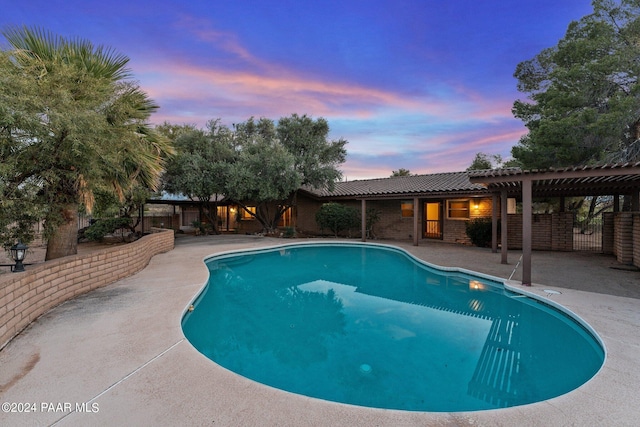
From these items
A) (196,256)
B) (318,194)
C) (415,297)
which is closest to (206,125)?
(318,194)

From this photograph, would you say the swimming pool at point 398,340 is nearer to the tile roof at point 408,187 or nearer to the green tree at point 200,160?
the tile roof at point 408,187

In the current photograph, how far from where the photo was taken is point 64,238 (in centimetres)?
671

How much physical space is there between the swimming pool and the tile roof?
235 inches

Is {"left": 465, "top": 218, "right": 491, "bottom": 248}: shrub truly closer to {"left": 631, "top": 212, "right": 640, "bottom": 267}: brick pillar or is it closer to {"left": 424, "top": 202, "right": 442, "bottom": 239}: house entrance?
{"left": 424, "top": 202, "right": 442, "bottom": 239}: house entrance

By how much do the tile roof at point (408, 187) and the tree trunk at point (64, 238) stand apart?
38.4 feet

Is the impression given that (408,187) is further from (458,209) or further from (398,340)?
(398,340)

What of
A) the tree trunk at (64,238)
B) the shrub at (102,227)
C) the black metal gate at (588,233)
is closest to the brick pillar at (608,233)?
the black metal gate at (588,233)

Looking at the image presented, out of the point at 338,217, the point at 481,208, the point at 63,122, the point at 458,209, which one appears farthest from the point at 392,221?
the point at 63,122

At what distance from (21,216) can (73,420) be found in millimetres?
4352

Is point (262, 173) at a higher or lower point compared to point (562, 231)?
higher

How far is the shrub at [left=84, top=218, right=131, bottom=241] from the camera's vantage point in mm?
13211

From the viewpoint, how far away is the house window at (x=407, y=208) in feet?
54.7

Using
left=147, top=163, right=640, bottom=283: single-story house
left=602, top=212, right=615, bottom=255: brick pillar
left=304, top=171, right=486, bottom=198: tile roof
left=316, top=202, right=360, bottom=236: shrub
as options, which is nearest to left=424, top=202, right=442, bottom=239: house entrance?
left=147, top=163, right=640, bottom=283: single-story house

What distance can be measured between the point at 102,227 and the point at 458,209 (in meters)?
17.3
